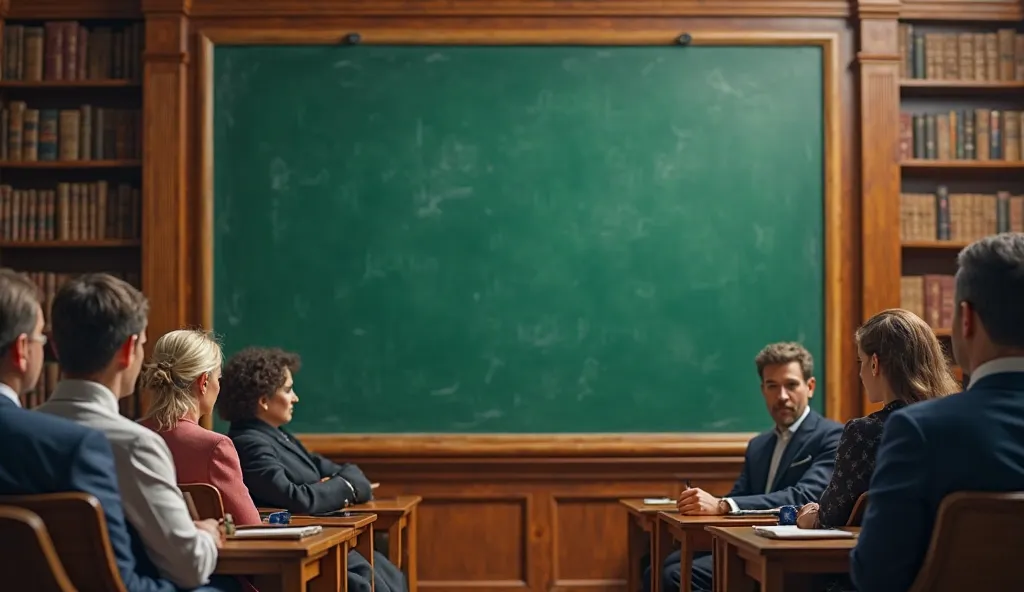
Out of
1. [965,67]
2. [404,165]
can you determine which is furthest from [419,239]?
[965,67]

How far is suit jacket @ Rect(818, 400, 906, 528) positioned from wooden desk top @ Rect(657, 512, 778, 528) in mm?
347

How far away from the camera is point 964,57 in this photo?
6324mm

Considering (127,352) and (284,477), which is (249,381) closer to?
(284,477)

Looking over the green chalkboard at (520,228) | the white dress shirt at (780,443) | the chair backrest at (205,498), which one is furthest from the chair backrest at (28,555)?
the green chalkboard at (520,228)

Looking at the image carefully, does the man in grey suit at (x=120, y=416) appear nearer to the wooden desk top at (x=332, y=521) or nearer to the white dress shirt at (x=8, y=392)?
the white dress shirt at (x=8, y=392)

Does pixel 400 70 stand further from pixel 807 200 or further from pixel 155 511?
pixel 155 511

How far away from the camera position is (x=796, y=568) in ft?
9.25

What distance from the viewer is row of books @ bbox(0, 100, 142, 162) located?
6254mm

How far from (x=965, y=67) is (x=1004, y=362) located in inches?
167

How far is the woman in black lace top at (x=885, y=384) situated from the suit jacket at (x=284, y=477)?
204 centimetres

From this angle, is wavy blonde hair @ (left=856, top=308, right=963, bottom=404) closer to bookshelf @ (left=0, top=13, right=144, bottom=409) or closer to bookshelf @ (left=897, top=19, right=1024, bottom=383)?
bookshelf @ (left=897, top=19, right=1024, bottom=383)

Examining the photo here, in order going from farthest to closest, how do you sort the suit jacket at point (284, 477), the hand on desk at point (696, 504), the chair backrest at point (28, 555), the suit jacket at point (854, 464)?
the suit jacket at point (284, 477)
the hand on desk at point (696, 504)
the suit jacket at point (854, 464)
the chair backrest at point (28, 555)

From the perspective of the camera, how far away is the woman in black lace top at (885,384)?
3.29m

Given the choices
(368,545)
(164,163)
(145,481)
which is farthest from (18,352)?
(164,163)
